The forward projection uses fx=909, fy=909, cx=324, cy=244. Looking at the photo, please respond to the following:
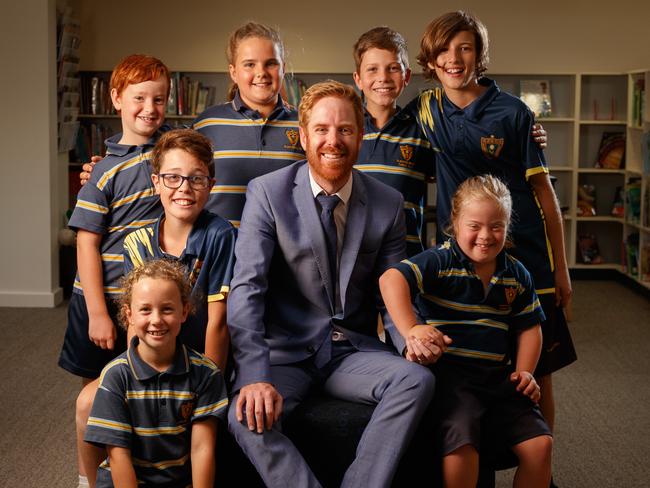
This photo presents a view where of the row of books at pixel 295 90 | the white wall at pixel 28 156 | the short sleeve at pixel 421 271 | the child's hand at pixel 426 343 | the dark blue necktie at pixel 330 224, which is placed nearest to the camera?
the child's hand at pixel 426 343

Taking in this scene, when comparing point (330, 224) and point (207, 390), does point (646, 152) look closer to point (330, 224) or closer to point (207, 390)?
point (330, 224)

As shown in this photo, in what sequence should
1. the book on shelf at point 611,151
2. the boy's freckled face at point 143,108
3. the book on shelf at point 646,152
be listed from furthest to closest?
the book on shelf at point 611,151
the book on shelf at point 646,152
the boy's freckled face at point 143,108

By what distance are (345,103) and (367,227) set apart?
362mm

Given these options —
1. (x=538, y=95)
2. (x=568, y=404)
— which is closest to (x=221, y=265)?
(x=568, y=404)

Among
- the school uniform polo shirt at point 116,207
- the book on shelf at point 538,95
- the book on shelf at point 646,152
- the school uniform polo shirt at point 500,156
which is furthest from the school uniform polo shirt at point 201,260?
the book on shelf at point 538,95

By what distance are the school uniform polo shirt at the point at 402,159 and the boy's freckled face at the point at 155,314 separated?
38.3 inches

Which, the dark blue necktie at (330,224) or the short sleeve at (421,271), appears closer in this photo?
the short sleeve at (421,271)

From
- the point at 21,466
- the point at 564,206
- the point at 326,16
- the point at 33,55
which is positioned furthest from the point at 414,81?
the point at 21,466

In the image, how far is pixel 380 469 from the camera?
2254 mm

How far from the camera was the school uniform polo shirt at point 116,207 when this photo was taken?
9.21 ft

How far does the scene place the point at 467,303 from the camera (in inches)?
100

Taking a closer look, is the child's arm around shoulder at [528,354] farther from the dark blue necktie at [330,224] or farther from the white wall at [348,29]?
the white wall at [348,29]

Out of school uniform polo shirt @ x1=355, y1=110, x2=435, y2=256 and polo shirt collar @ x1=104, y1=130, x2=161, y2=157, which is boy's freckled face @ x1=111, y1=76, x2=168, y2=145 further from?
school uniform polo shirt @ x1=355, y1=110, x2=435, y2=256

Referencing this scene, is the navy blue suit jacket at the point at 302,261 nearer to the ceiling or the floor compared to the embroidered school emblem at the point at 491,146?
nearer to the floor
